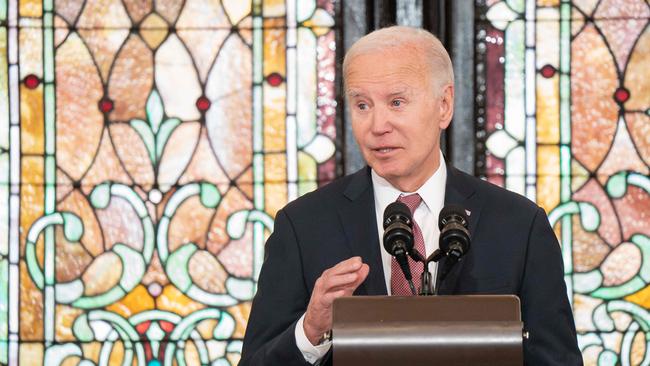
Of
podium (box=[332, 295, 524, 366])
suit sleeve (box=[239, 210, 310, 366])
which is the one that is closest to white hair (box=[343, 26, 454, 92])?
suit sleeve (box=[239, 210, 310, 366])

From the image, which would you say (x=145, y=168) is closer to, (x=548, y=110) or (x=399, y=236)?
(x=548, y=110)

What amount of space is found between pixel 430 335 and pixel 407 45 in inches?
28.2

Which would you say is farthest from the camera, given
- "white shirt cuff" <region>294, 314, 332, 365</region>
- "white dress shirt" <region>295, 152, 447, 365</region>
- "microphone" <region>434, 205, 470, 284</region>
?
"white dress shirt" <region>295, 152, 447, 365</region>

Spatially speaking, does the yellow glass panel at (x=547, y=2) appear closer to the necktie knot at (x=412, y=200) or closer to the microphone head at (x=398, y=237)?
the necktie knot at (x=412, y=200)

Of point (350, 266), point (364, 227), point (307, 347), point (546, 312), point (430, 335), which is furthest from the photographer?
point (364, 227)

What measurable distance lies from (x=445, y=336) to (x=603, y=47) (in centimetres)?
229

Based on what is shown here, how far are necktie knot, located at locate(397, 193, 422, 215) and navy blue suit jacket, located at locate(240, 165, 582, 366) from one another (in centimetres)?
6

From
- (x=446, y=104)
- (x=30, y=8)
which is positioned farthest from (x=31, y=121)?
(x=446, y=104)

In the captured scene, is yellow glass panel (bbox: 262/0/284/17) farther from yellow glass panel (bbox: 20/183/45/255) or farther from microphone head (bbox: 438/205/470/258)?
microphone head (bbox: 438/205/470/258)

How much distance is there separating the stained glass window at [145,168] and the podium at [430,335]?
2.03 metres

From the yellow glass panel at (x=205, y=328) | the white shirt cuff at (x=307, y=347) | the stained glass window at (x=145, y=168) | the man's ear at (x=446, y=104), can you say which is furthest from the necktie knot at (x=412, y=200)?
the yellow glass panel at (x=205, y=328)

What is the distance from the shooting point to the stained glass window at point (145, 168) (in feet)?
13.7

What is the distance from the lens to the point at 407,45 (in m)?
2.63

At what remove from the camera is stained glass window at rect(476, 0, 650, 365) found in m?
4.15
